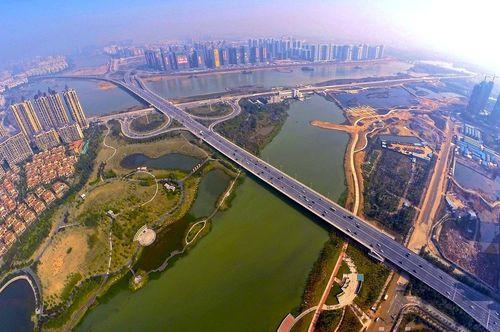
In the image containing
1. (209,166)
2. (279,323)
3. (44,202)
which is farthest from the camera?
(209,166)

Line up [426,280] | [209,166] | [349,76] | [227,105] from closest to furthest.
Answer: [426,280] → [209,166] → [227,105] → [349,76]

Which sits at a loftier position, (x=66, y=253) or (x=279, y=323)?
(x=66, y=253)

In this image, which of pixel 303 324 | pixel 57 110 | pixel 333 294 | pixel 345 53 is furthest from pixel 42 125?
pixel 345 53

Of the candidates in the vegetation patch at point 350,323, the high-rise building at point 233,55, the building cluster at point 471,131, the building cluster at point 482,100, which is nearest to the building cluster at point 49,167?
the vegetation patch at point 350,323

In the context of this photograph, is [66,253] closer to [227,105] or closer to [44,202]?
[44,202]

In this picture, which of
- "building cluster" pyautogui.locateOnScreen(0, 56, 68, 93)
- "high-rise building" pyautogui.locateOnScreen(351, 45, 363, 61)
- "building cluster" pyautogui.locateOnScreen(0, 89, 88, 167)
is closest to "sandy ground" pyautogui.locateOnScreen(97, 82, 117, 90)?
"building cluster" pyautogui.locateOnScreen(0, 89, 88, 167)

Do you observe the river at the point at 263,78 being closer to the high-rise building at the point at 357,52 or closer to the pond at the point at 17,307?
the high-rise building at the point at 357,52

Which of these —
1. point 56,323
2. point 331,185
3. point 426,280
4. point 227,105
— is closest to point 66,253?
point 56,323
